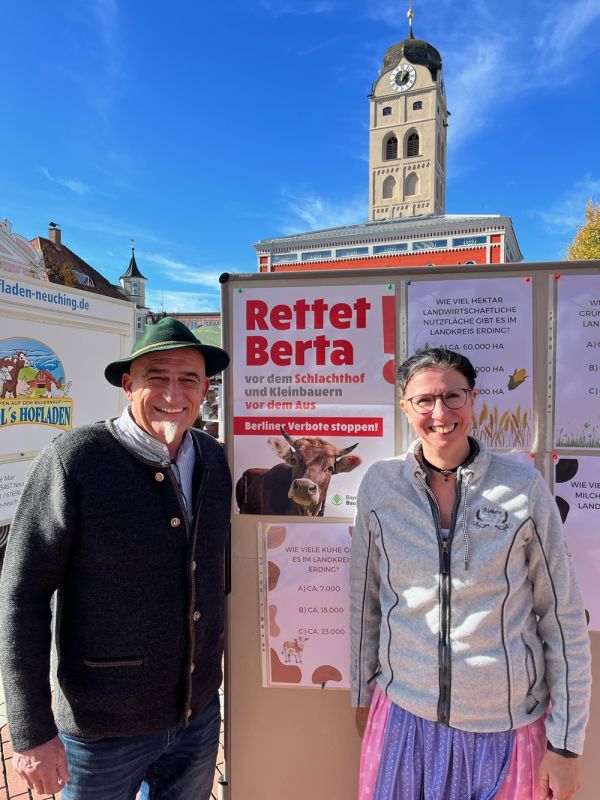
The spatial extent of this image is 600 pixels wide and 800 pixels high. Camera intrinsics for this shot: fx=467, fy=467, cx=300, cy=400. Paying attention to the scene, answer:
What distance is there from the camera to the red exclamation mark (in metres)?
1.93

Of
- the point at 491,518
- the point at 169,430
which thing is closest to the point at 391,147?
the point at 169,430

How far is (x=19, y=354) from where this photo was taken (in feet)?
15.7

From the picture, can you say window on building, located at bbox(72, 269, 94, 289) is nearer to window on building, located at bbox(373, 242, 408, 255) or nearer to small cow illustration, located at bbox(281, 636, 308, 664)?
window on building, located at bbox(373, 242, 408, 255)

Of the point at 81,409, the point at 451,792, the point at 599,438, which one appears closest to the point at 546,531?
the point at 599,438

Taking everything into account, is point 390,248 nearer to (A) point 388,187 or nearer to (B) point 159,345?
(A) point 388,187

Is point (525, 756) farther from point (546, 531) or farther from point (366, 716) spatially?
point (546, 531)

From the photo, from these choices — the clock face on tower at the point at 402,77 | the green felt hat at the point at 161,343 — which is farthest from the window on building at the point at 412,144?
the green felt hat at the point at 161,343

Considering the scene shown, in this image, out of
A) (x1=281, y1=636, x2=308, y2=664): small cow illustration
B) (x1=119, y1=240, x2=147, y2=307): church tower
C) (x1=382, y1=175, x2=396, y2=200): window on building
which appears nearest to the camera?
(x1=281, y1=636, x2=308, y2=664): small cow illustration

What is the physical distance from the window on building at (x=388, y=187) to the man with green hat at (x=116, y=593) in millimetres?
56293

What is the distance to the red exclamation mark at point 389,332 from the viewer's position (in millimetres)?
1928

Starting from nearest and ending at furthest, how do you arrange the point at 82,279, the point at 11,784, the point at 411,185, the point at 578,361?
1. the point at 578,361
2. the point at 11,784
3. the point at 82,279
4. the point at 411,185

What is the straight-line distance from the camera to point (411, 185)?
169 ft

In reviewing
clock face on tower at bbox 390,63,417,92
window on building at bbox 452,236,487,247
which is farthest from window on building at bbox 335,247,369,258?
→ clock face on tower at bbox 390,63,417,92

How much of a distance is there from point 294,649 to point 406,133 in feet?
197
